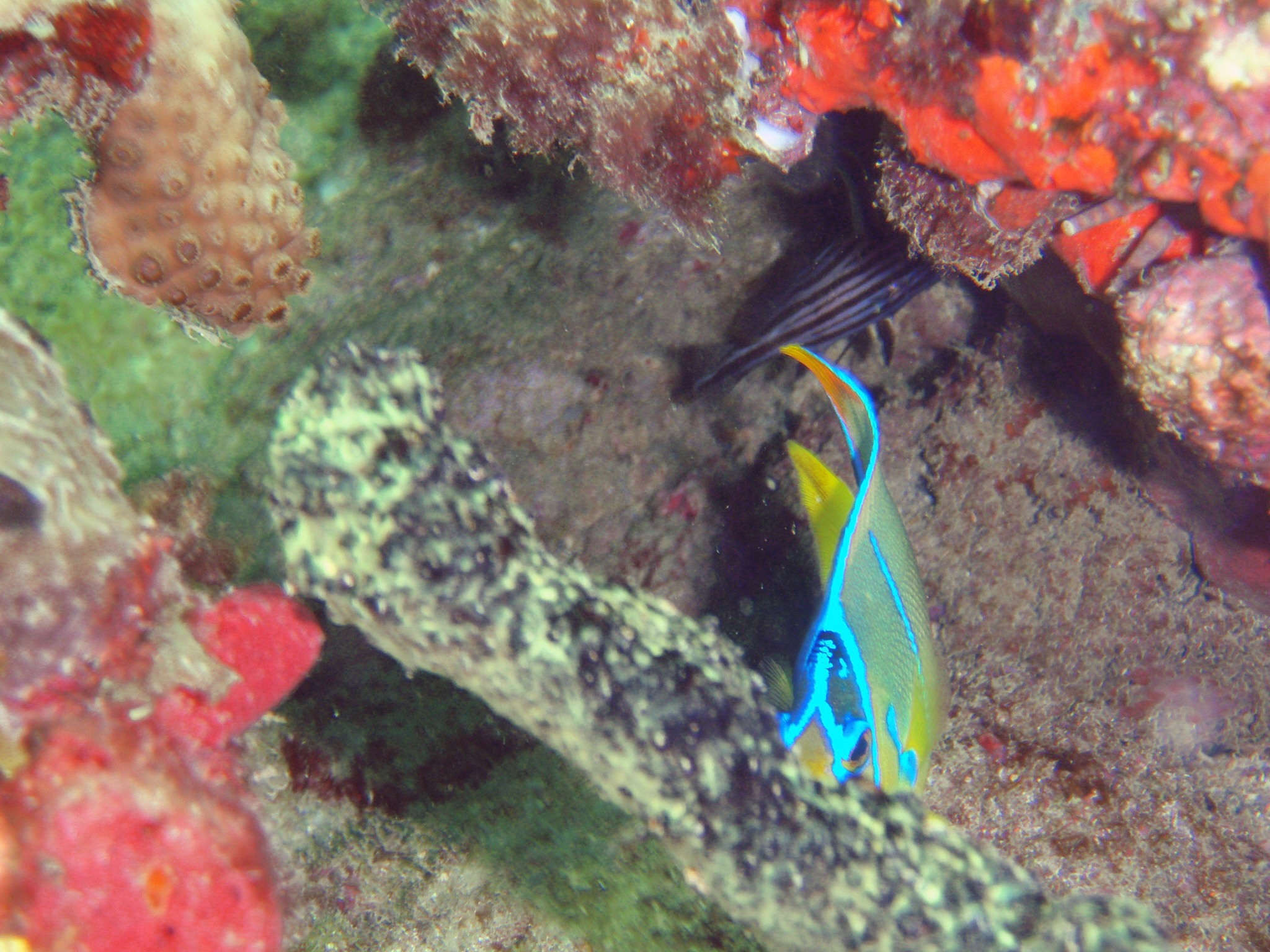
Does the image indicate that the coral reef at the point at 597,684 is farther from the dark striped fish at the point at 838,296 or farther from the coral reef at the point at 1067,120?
the dark striped fish at the point at 838,296

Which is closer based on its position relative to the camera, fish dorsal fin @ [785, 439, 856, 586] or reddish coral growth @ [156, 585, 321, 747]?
reddish coral growth @ [156, 585, 321, 747]

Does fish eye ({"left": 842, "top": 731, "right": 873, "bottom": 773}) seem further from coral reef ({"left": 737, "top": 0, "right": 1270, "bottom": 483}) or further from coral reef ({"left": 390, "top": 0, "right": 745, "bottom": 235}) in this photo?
coral reef ({"left": 390, "top": 0, "right": 745, "bottom": 235})

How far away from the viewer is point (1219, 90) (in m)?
1.61

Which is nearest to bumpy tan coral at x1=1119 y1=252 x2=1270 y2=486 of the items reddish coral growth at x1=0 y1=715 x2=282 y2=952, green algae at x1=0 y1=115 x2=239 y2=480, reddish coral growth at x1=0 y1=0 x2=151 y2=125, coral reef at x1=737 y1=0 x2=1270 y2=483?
coral reef at x1=737 y1=0 x2=1270 y2=483

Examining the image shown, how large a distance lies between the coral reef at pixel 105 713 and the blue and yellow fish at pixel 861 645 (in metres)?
1.27

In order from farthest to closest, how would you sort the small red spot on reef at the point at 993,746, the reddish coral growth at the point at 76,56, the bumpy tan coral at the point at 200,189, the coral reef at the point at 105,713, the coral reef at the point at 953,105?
the small red spot on reef at the point at 993,746
the bumpy tan coral at the point at 200,189
the reddish coral growth at the point at 76,56
the coral reef at the point at 953,105
the coral reef at the point at 105,713

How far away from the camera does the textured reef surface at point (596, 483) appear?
1.55m

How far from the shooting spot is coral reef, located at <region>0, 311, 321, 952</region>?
132 cm

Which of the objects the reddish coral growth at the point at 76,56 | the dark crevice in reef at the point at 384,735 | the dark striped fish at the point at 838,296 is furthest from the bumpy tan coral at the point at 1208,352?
the reddish coral growth at the point at 76,56

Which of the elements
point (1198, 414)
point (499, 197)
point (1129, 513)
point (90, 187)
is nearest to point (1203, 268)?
point (1198, 414)

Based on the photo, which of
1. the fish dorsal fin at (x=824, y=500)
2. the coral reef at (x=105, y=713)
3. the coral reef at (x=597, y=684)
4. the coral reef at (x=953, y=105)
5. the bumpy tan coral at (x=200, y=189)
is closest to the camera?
the coral reef at (x=105, y=713)

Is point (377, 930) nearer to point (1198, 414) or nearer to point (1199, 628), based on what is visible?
point (1198, 414)

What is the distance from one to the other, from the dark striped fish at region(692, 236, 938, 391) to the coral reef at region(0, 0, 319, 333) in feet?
6.44

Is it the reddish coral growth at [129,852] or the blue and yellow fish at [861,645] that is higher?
the blue and yellow fish at [861,645]
